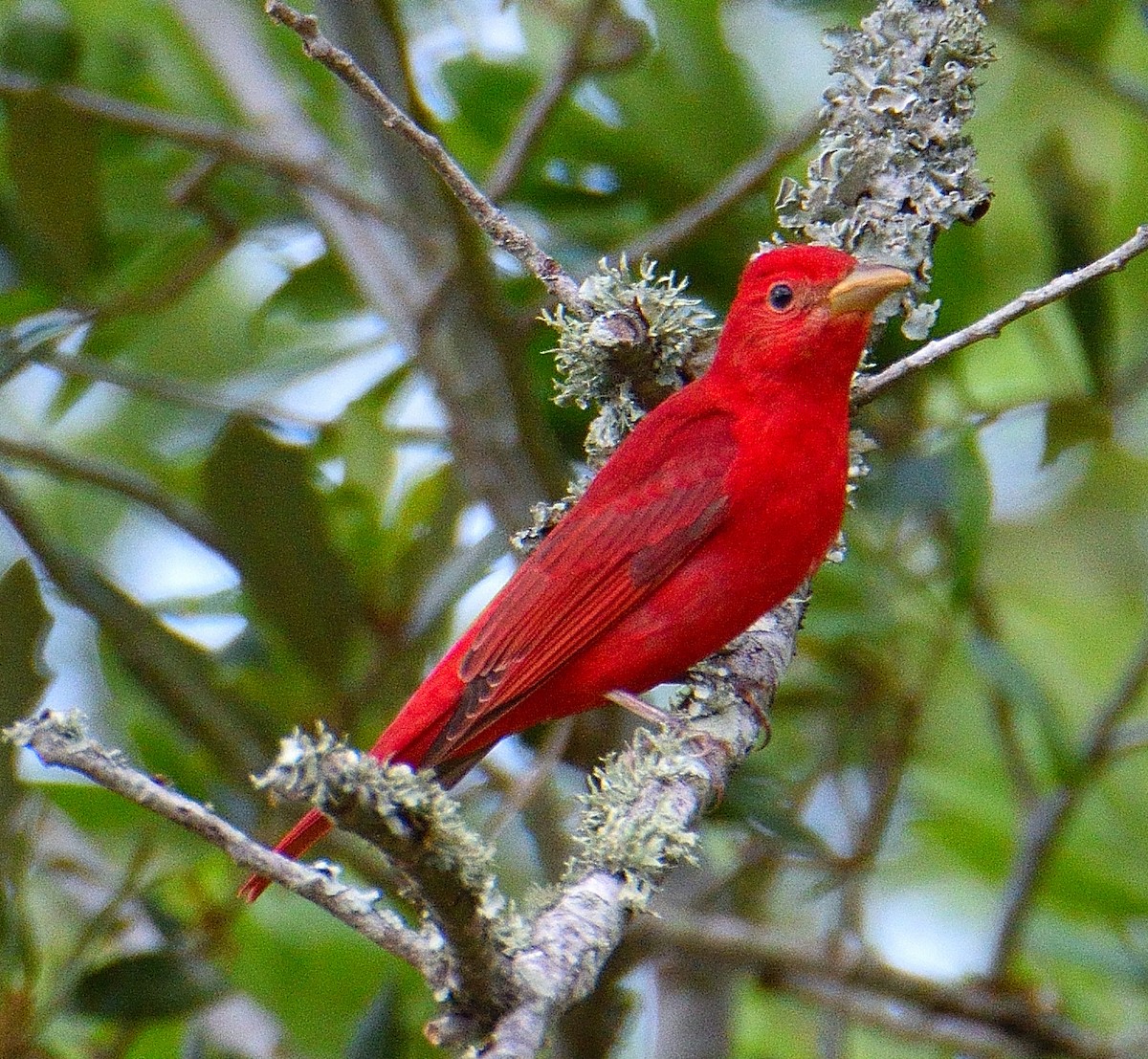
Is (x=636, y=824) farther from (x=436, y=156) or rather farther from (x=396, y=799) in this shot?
(x=436, y=156)

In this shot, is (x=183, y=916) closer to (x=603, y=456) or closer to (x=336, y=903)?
(x=603, y=456)

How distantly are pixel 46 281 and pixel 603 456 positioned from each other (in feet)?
5.54

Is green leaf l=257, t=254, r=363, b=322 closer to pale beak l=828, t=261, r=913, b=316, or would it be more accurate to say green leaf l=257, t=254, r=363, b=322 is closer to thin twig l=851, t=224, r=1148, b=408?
pale beak l=828, t=261, r=913, b=316

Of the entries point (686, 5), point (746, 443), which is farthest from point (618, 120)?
point (746, 443)

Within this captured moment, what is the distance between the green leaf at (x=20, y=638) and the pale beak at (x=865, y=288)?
1726 millimetres

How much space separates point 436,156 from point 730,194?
1268 mm

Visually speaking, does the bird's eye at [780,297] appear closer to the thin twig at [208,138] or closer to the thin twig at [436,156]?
the thin twig at [436,156]

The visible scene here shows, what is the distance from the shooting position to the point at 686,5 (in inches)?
177

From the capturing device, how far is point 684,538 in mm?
3391

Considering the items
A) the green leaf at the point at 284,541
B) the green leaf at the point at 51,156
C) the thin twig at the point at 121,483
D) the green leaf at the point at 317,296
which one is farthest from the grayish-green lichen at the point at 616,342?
the green leaf at the point at 51,156

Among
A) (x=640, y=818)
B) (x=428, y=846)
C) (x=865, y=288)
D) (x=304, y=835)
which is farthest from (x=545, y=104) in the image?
(x=428, y=846)

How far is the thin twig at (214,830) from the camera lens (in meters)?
1.82

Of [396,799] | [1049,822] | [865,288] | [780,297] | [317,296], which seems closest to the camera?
[396,799]

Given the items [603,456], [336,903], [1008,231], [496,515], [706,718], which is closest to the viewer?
[336,903]
